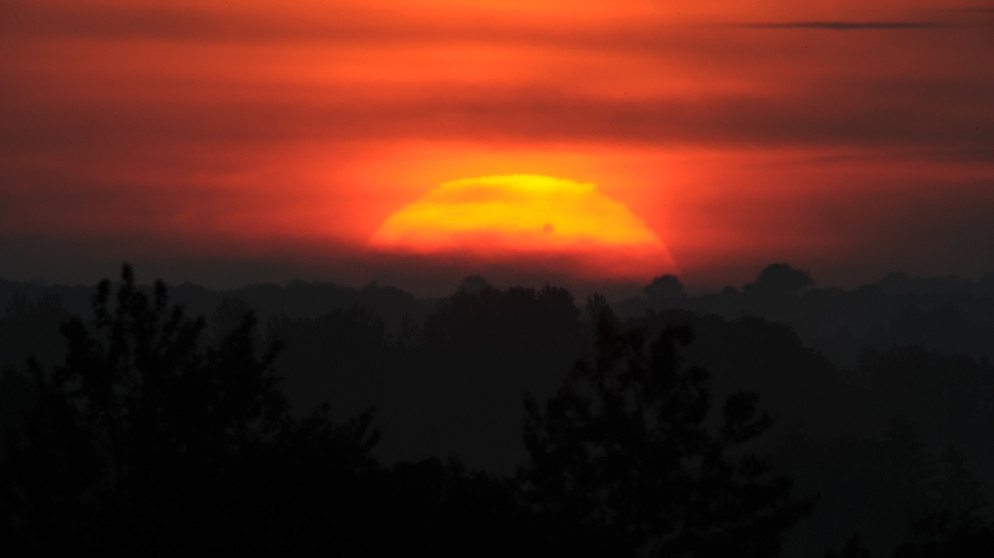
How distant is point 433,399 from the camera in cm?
13038

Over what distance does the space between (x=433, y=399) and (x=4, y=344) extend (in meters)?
45.6

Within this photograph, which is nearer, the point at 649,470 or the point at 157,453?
the point at 157,453

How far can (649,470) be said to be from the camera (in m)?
32.3

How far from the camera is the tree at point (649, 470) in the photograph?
104ft

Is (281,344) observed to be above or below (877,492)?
above

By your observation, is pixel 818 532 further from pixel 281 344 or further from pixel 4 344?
pixel 4 344

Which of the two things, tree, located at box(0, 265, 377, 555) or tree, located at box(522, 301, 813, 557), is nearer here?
tree, located at box(0, 265, 377, 555)

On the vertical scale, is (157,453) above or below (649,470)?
above

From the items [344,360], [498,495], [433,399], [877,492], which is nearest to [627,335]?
[498,495]

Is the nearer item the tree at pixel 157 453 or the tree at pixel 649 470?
the tree at pixel 157 453

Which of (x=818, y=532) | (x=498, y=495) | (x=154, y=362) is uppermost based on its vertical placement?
(x=154, y=362)

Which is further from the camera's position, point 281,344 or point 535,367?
point 535,367

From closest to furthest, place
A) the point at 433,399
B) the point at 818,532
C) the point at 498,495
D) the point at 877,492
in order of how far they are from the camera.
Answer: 1. the point at 498,495
2. the point at 818,532
3. the point at 877,492
4. the point at 433,399

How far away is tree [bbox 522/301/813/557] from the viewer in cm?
3158
